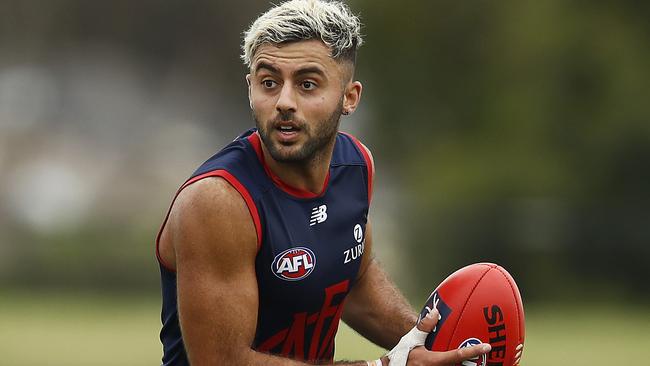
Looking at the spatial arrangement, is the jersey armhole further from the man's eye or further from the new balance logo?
the man's eye

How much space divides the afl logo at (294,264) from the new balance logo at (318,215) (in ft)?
0.53

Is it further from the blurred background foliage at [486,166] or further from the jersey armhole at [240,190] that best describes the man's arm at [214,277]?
the blurred background foliage at [486,166]

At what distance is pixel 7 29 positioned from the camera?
3800 cm

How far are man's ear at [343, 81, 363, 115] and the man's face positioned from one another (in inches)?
6.5

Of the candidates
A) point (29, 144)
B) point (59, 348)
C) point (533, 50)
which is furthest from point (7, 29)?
point (59, 348)

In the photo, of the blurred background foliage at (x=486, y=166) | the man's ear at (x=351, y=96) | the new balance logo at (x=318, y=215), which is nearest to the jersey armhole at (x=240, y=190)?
the new balance logo at (x=318, y=215)

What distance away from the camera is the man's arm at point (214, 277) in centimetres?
484

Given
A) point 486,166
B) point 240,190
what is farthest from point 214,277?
point 486,166

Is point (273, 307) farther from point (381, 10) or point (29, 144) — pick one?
point (29, 144)

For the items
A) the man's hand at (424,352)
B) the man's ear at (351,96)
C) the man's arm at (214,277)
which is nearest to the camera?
the man's arm at (214,277)

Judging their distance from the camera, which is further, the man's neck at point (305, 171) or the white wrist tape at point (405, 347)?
the man's neck at point (305, 171)

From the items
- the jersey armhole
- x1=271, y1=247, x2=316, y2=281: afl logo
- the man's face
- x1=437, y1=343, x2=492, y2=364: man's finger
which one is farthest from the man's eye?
x1=437, y1=343, x2=492, y2=364: man's finger

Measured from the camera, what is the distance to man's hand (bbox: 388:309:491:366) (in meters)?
4.95

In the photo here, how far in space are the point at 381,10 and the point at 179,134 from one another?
15355 mm
